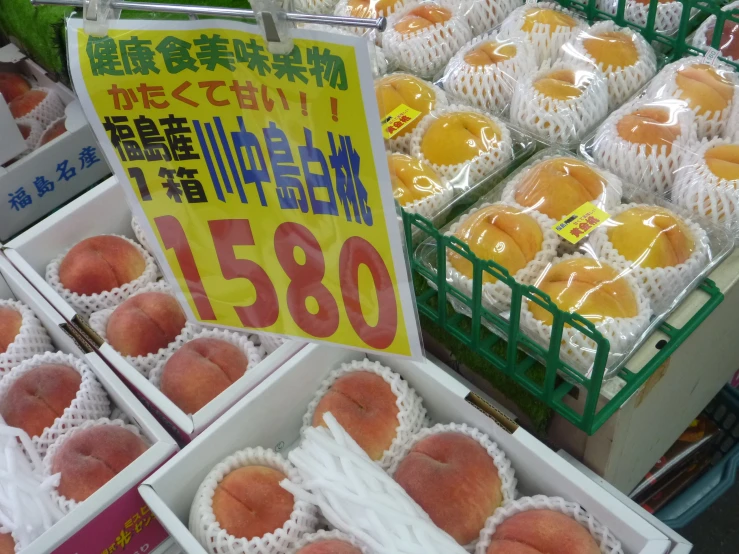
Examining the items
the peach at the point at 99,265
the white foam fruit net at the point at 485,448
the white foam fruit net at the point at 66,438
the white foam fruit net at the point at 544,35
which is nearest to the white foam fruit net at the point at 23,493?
the white foam fruit net at the point at 66,438

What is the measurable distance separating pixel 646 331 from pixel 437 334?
0.46m

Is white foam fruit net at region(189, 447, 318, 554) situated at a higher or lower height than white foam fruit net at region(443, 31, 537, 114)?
lower

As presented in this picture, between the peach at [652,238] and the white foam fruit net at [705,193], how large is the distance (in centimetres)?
9

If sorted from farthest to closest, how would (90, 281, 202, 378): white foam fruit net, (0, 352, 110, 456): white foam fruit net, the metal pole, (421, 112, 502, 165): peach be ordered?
(421, 112, 502, 165): peach → (90, 281, 202, 378): white foam fruit net → (0, 352, 110, 456): white foam fruit net → the metal pole

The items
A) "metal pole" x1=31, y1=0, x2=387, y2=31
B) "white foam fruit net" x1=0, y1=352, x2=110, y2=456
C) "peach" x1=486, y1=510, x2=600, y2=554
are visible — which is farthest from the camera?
"white foam fruit net" x1=0, y1=352, x2=110, y2=456

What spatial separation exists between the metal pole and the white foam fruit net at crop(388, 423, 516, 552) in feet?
2.79

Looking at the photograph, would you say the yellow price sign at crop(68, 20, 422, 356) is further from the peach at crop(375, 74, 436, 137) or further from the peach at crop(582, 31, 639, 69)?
the peach at crop(582, 31, 639, 69)

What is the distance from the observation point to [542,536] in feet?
3.78

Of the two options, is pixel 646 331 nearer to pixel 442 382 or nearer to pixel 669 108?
pixel 442 382

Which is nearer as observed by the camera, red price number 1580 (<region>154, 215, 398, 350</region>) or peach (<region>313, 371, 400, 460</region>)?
red price number 1580 (<region>154, 215, 398, 350</region>)

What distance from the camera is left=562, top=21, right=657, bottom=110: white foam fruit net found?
1828mm

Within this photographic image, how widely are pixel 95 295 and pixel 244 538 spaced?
2.64ft

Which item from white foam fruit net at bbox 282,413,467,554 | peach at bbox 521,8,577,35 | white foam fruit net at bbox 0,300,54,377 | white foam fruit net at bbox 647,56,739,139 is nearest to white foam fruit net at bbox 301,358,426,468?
white foam fruit net at bbox 282,413,467,554

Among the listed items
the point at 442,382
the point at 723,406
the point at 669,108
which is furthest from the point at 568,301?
the point at 723,406
